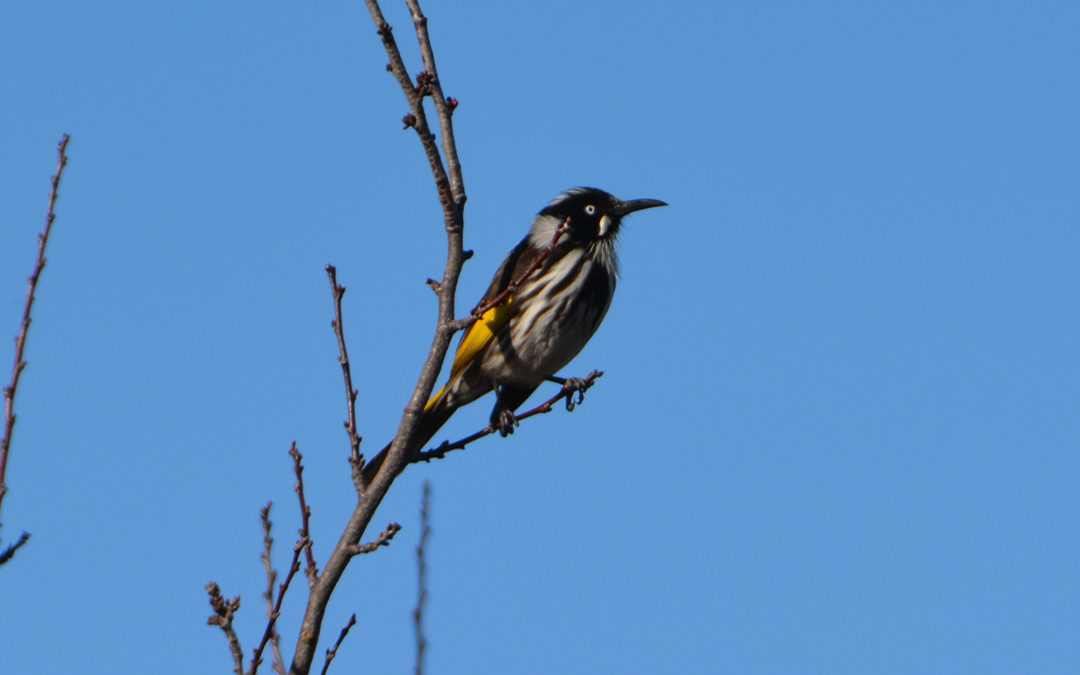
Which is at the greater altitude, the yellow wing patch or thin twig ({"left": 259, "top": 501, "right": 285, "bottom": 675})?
the yellow wing patch

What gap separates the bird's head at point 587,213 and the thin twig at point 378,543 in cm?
388

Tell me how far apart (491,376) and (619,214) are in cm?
161

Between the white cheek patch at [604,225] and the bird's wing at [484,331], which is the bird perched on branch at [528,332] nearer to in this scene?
the bird's wing at [484,331]

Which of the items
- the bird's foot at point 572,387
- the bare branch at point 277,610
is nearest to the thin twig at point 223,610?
the bare branch at point 277,610

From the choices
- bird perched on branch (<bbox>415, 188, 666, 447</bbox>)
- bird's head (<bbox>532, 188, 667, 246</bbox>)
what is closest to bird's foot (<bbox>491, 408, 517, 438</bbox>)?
bird perched on branch (<bbox>415, 188, 666, 447</bbox>)

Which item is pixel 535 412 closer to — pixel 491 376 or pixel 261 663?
pixel 491 376

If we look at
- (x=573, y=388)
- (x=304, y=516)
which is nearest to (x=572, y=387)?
(x=573, y=388)

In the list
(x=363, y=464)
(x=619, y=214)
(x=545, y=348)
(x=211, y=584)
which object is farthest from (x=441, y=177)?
(x=619, y=214)

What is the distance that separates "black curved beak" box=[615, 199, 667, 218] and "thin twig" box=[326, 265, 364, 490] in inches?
146

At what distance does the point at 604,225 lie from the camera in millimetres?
7719

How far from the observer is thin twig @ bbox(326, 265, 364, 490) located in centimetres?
391

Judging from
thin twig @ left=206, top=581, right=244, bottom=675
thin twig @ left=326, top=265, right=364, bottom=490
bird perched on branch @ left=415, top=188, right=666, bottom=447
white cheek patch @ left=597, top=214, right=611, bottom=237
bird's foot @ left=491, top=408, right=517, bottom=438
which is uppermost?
white cheek patch @ left=597, top=214, right=611, bottom=237

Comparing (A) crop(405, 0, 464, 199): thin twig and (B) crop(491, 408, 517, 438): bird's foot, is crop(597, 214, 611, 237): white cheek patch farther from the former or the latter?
(A) crop(405, 0, 464, 199): thin twig

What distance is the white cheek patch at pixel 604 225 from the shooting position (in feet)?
25.1
